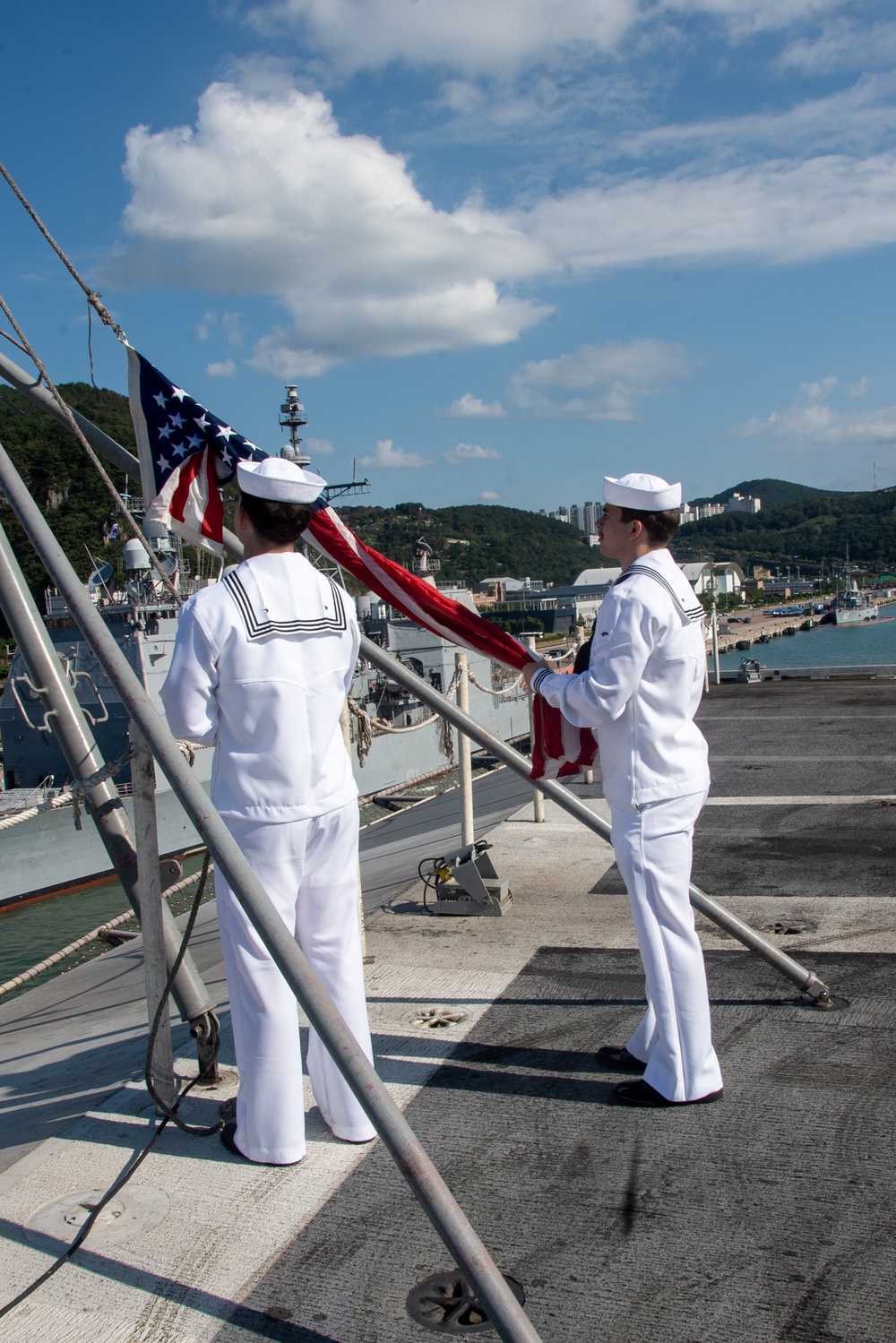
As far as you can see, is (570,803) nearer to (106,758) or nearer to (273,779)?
(273,779)

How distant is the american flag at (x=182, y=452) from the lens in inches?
119

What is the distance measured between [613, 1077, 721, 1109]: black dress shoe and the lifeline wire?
1.14m

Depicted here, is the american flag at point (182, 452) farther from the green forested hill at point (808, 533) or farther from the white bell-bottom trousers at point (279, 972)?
the green forested hill at point (808, 533)

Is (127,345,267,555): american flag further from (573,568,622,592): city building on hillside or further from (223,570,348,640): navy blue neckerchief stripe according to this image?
(573,568,622,592): city building on hillside

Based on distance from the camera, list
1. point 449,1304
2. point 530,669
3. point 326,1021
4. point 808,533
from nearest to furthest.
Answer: point 326,1021
point 449,1304
point 530,669
point 808,533

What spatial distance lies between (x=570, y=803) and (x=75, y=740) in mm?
1653

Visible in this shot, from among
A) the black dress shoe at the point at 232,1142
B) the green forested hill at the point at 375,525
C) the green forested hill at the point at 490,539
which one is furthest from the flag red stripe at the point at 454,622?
the green forested hill at the point at 490,539

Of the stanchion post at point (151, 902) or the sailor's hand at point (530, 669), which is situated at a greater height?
the sailor's hand at point (530, 669)

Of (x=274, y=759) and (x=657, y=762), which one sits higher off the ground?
(x=274, y=759)

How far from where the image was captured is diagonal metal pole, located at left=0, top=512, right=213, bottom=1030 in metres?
2.92

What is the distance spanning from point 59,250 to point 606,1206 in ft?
9.90

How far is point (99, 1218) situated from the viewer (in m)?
2.34

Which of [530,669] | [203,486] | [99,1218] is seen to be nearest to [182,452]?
[203,486]

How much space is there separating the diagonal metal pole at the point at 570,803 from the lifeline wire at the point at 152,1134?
3.11 ft
